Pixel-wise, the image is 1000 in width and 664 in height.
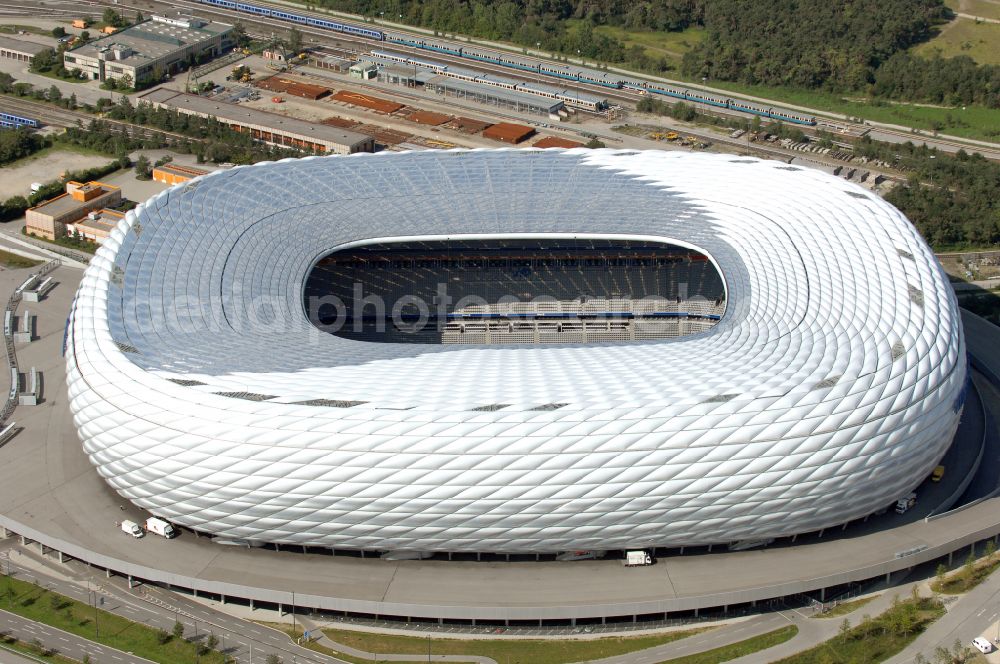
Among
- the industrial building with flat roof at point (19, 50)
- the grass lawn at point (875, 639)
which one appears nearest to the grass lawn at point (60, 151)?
the industrial building with flat roof at point (19, 50)

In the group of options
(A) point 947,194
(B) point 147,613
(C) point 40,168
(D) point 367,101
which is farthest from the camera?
(D) point 367,101

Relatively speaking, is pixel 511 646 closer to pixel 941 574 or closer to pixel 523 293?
pixel 941 574

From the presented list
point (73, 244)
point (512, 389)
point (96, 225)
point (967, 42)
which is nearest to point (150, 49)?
point (96, 225)

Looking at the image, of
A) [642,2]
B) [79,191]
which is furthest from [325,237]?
[642,2]

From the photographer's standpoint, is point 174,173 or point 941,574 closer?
point 941,574

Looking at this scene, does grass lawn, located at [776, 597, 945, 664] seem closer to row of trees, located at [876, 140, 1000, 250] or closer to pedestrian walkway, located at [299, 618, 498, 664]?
pedestrian walkway, located at [299, 618, 498, 664]

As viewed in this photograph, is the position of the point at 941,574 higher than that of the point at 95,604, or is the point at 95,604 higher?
the point at 941,574

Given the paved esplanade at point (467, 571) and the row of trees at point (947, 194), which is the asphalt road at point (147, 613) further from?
the row of trees at point (947, 194)
